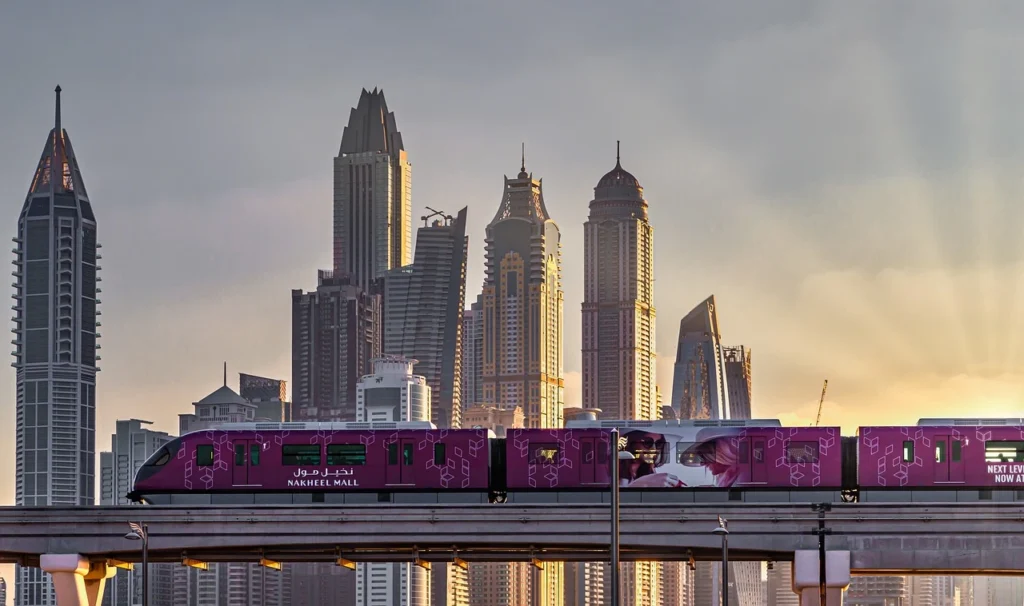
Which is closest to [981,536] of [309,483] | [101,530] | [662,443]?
[662,443]

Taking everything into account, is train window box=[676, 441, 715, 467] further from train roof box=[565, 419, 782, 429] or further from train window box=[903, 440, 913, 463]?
train window box=[903, 440, 913, 463]

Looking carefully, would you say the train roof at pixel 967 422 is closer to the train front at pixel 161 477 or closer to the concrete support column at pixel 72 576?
the train front at pixel 161 477

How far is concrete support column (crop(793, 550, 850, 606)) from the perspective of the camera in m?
68.3

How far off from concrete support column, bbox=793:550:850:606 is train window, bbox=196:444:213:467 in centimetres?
2478

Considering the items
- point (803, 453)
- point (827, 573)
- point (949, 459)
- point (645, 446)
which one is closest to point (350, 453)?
point (645, 446)

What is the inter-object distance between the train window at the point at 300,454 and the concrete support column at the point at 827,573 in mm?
20549

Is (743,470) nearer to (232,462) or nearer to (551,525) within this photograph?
(551,525)

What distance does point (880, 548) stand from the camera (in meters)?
68.5

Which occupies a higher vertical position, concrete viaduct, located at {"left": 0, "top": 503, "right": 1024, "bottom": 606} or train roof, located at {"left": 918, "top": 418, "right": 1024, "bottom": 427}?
train roof, located at {"left": 918, "top": 418, "right": 1024, "bottom": 427}

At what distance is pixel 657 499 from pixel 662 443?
2.45 meters

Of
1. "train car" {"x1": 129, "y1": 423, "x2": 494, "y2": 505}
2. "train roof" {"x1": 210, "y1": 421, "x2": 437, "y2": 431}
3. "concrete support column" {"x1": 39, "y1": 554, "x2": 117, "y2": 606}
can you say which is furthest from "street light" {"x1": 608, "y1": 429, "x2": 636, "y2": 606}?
"concrete support column" {"x1": 39, "y1": 554, "x2": 117, "y2": 606}

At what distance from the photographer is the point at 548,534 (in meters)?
69.7

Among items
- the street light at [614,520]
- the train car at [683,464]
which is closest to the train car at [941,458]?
the train car at [683,464]

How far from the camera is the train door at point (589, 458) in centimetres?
7594
